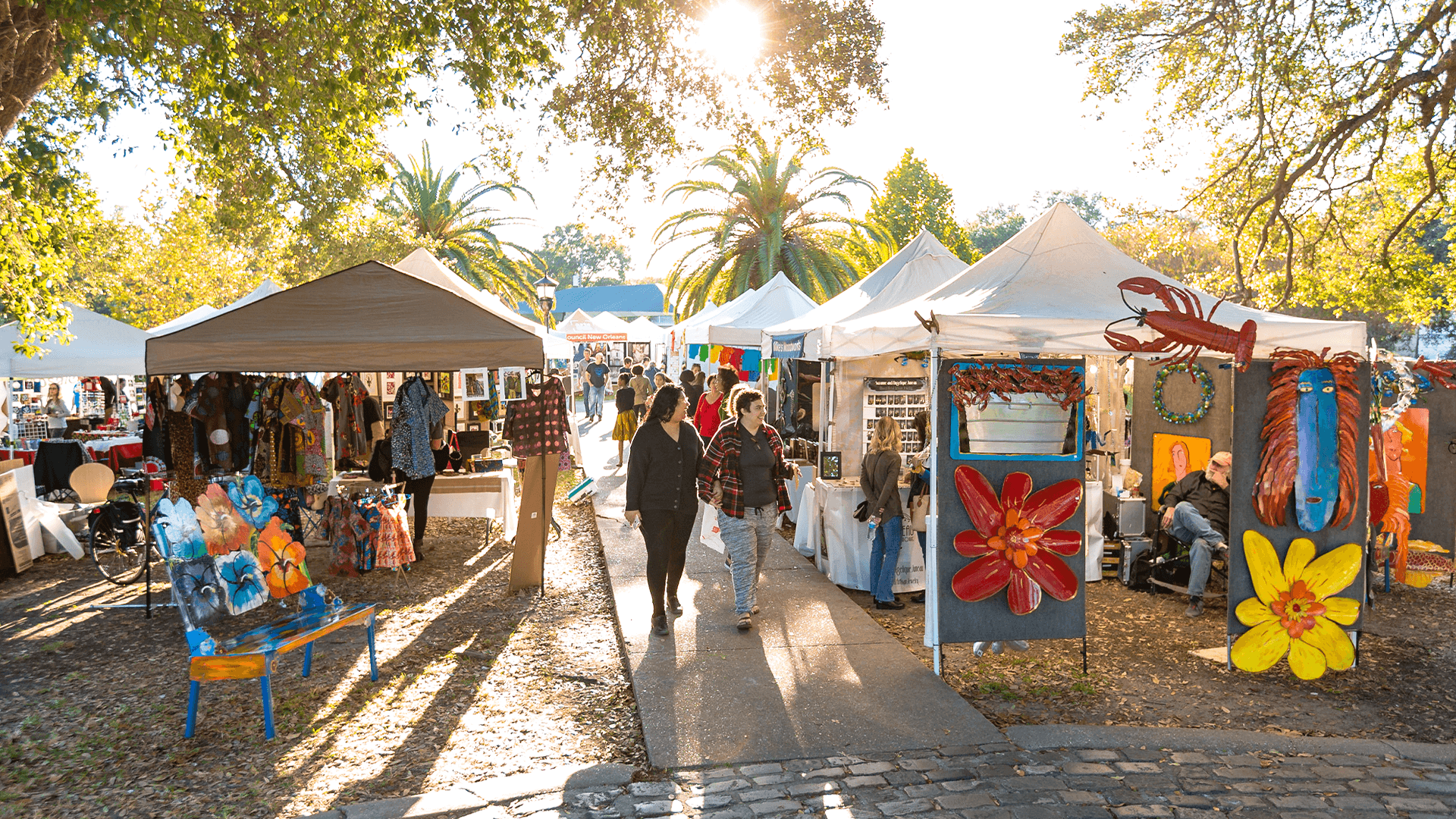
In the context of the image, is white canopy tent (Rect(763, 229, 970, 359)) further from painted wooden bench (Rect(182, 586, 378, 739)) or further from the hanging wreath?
painted wooden bench (Rect(182, 586, 378, 739))

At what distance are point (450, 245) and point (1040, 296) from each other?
21.2m

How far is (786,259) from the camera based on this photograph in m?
21.9

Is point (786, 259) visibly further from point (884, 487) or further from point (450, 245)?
point (884, 487)

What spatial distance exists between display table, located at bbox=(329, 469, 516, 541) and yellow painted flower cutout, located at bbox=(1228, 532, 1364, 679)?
6661 millimetres

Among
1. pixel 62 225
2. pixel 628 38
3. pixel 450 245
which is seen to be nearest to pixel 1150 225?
pixel 628 38

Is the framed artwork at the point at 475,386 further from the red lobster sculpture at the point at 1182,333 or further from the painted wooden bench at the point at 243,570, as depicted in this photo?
the red lobster sculpture at the point at 1182,333

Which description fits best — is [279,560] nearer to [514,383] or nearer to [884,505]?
[884,505]

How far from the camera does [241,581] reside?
557 cm

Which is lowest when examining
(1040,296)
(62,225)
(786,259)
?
(1040,296)

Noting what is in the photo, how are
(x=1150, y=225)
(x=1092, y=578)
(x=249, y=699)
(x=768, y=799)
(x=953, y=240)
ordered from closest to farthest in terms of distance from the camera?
(x=768, y=799)
(x=249, y=699)
(x=1092, y=578)
(x=1150, y=225)
(x=953, y=240)

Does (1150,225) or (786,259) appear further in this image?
(786,259)

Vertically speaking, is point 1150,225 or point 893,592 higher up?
point 1150,225

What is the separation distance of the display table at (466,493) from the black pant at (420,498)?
0.15m

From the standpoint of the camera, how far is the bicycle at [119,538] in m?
8.15
